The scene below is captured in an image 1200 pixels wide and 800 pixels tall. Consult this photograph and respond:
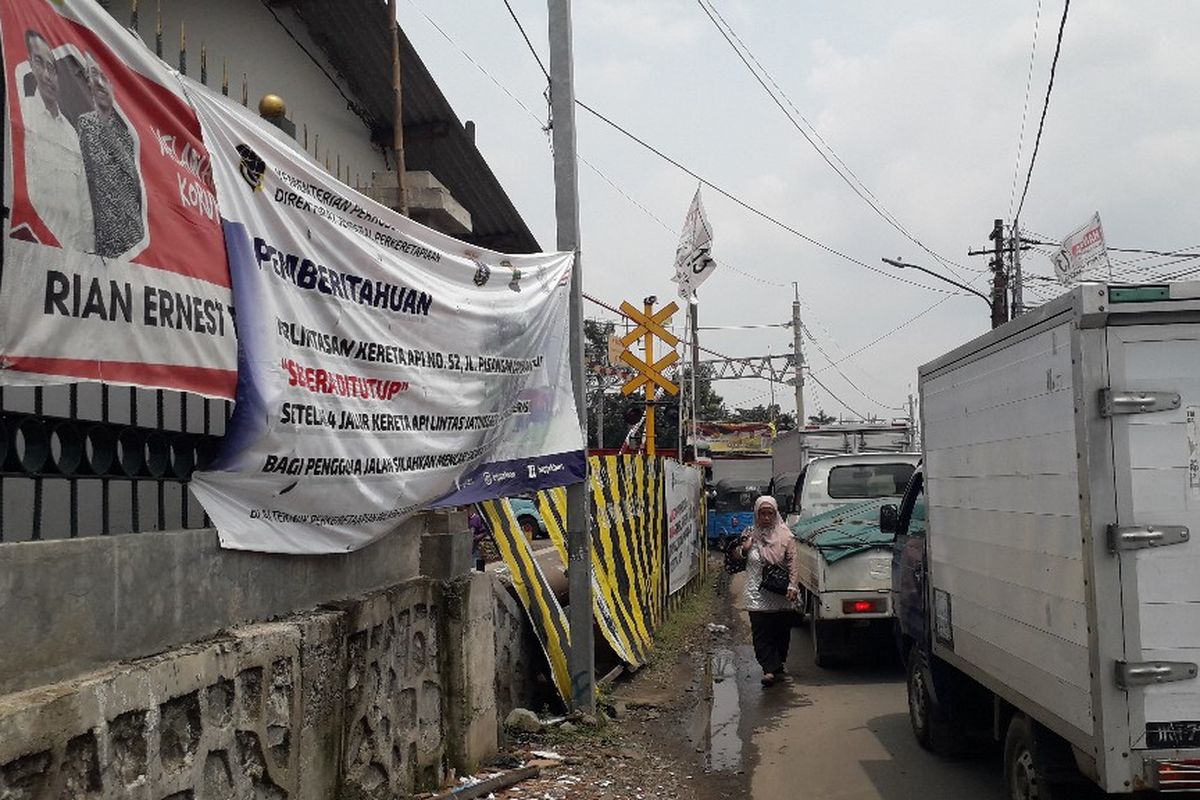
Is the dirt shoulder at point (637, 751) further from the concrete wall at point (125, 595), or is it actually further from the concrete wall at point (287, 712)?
the concrete wall at point (125, 595)

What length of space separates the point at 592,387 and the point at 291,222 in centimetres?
4454

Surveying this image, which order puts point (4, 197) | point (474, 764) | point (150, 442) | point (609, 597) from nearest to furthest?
point (4, 197) → point (150, 442) → point (474, 764) → point (609, 597)

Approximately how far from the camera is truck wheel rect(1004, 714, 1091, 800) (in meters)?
4.98

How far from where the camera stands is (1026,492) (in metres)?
5.07

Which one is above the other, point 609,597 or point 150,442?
point 150,442

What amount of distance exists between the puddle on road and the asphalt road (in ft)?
0.08

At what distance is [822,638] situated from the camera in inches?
434

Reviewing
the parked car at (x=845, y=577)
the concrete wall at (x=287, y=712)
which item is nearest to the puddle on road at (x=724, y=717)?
the parked car at (x=845, y=577)

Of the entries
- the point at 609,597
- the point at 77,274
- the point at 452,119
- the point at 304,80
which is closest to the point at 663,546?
the point at 609,597

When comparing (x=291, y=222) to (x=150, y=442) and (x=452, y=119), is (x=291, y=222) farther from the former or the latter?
(x=452, y=119)

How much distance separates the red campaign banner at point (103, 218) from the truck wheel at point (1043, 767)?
3893mm

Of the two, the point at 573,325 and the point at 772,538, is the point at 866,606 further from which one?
the point at 573,325

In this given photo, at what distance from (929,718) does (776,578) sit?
2.99 metres

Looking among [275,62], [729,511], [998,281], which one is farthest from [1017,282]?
[275,62]
